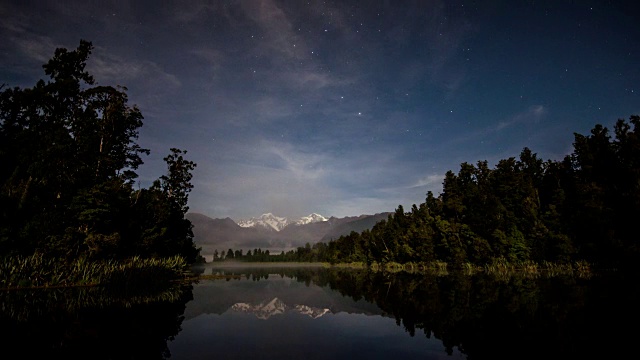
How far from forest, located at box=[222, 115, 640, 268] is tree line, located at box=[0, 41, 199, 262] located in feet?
188

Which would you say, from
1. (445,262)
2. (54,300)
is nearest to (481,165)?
(445,262)

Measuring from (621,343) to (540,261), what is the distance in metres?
54.9

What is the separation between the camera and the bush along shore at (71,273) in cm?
2467

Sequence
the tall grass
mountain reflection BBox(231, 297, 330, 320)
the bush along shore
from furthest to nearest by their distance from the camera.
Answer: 1. the tall grass
2. the bush along shore
3. mountain reflection BBox(231, 297, 330, 320)

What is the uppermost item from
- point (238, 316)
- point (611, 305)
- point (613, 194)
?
point (613, 194)

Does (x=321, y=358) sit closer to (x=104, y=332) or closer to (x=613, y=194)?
(x=104, y=332)

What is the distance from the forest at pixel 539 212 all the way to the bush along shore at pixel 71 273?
55023 millimetres

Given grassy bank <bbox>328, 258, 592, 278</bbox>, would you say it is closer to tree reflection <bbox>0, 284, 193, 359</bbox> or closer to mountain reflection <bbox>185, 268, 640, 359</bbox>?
mountain reflection <bbox>185, 268, 640, 359</bbox>

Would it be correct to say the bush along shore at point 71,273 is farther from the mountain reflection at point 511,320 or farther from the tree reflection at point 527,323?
the tree reflection at point 527,323

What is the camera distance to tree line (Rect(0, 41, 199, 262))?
92.0 feet

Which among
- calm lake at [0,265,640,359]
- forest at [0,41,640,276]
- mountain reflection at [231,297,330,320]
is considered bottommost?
mountain reflection at [231,297,330,320]

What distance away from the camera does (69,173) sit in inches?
1277

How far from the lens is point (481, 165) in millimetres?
80688

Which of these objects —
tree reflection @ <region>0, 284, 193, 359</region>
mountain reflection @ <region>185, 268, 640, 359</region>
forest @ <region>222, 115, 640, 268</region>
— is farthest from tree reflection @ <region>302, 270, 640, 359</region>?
forest @ <region>222, 115, 640, 268</region>
